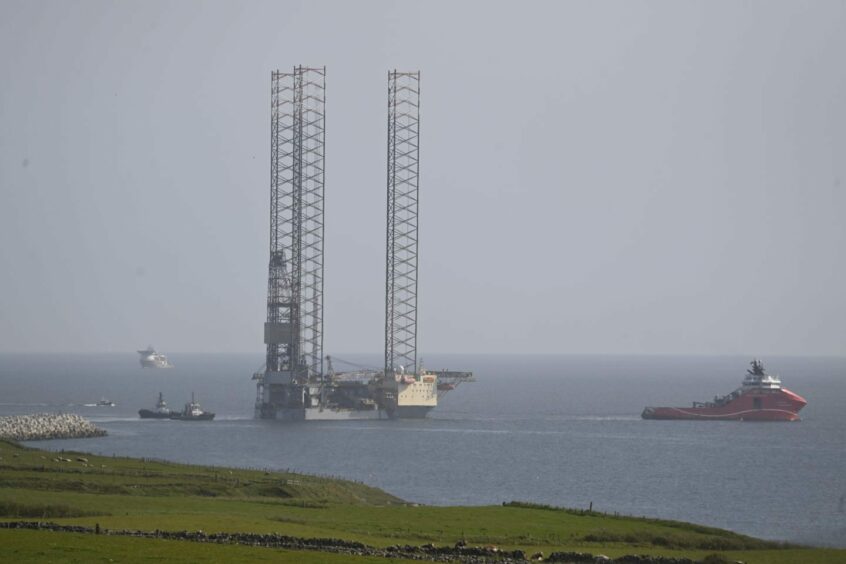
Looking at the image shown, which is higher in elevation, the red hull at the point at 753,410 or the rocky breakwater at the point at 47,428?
the red hull at the point at 753,410

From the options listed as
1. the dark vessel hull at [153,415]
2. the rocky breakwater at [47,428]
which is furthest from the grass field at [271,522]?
the dark vessel hull at [153,415]

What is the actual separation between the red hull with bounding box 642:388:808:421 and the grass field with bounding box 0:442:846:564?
8136 cm

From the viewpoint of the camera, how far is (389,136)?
5502 inches

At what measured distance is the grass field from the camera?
40812mm

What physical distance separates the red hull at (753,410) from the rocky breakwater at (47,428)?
57.3 m

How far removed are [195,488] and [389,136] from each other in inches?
3092

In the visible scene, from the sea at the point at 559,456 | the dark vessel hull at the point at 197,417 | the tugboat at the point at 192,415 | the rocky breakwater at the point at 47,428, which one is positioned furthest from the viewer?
the tugboat at the point at 192,415

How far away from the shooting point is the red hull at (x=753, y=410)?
147m

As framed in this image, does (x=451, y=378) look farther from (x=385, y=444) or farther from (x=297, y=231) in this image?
(x=385, y=444)

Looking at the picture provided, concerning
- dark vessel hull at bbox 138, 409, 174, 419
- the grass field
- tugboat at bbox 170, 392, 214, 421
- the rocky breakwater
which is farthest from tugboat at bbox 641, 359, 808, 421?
the grass field

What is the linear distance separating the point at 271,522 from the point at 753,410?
103525 mm

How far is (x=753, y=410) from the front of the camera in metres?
148

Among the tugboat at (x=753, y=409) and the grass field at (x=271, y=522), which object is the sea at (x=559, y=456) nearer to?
the tugboat at (x=753, y=409)

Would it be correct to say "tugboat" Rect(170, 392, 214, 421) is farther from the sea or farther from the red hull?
the red hull
